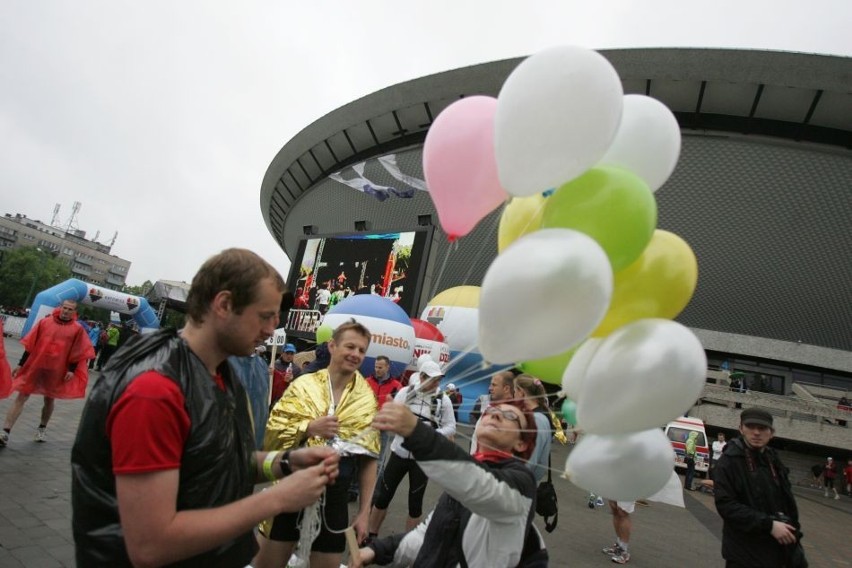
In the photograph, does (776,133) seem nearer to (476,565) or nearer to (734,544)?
(734,544)

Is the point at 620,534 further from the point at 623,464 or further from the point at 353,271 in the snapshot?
the point at 353,271

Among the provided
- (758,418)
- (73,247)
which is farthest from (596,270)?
(73,247)

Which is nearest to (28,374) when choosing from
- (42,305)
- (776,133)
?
(42,305)

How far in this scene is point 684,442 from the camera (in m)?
15.2

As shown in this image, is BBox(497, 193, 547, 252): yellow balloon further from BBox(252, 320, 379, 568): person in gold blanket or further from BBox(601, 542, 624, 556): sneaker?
BBox(601, 542, 624, 556): sneaker

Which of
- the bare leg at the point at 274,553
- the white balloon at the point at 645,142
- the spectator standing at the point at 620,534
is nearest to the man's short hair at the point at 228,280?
the white balloon at the point at 645,142

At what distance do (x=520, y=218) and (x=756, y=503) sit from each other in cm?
250

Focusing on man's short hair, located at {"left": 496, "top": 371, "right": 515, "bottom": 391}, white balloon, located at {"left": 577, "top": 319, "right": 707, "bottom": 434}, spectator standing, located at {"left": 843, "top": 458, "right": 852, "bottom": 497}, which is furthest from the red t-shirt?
spectator standing, located at {"left": 843, "top": 458, "right": 852, "bottom": 497}

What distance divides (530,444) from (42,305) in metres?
10.7

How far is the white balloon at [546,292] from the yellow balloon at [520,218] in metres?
0.35

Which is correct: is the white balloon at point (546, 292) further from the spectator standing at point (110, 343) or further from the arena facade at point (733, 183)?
the spectator standing at point (110, 343)

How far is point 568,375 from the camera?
2.07 meters

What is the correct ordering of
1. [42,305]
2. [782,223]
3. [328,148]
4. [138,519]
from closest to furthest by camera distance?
[138,519] → [42,305] → [782,223] → [328,148]

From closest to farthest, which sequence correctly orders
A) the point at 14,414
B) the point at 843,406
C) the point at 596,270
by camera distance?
the point at 596,270 → the point at 14,414 → the point at 843,406
